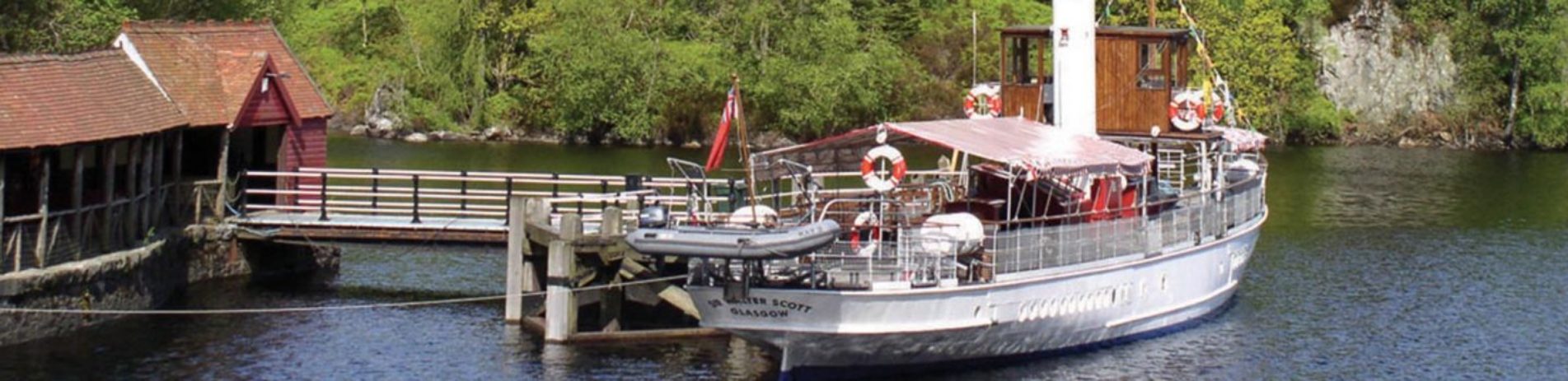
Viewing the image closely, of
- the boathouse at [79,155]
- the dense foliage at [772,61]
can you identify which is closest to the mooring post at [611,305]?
the boathouse at [79,155]

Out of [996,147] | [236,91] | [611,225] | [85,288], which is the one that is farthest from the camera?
[236,91]

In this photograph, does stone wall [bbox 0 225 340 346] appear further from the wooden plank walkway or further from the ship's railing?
the ship's railing

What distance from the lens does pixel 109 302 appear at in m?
46.8

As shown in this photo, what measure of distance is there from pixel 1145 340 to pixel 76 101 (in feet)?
73.3

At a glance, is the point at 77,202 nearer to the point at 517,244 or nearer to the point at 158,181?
the point at 158,181

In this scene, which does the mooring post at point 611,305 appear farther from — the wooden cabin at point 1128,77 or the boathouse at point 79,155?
the wooden cabin at point 1128,77

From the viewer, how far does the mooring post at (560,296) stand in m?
45.2

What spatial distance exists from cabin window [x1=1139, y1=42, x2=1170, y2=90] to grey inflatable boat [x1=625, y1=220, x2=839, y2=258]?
1491 centimetres

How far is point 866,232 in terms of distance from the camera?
45.4 m

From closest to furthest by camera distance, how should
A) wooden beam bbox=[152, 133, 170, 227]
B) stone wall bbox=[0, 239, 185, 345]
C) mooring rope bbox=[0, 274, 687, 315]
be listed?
stone wall bbox=[0, 239, 185, 345]
mooring rope bbox=[0, 274, 687, 315]
wooden beam bbox=[152, 133, 170, 227]

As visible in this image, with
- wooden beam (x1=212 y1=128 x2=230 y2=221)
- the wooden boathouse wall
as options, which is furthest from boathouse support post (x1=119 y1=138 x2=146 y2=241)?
the wooden boathouse wall

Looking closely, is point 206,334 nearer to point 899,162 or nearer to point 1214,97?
point 899,162

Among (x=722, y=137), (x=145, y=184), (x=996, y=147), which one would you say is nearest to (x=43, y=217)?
(x=145, y=184)

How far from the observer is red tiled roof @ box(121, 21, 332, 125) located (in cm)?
5250
